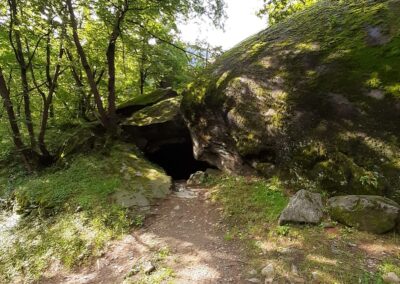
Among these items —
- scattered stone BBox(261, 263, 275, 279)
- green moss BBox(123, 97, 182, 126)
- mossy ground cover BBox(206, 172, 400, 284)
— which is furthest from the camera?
green moss BBox(123, 97, 182, 126)

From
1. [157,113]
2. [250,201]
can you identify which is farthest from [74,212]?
[157,113]

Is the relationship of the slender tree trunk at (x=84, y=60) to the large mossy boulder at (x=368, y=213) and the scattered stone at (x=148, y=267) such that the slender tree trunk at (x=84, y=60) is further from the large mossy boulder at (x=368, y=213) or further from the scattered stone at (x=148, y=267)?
the large mossy boulder at (x=368, y=213)

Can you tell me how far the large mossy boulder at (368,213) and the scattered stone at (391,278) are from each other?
3.13 ft

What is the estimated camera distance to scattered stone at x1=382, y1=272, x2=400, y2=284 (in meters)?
3.38

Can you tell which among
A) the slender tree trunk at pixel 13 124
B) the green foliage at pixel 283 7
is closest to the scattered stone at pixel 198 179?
the slender tree trunk at pixel 13 124

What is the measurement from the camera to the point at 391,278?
341 centimetres

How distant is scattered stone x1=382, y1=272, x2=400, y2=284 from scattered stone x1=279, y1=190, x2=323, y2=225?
1.40 meters

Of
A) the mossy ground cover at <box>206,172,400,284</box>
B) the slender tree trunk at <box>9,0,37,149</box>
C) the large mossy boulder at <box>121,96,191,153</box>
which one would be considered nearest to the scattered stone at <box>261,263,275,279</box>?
the mossy ground cover at <box>206,172,400,284</box>

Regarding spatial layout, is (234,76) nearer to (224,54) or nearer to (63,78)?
(224,54)

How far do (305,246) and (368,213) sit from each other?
1099 millimetres

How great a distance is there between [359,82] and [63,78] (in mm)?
11531

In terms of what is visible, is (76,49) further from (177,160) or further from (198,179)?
(198,179)

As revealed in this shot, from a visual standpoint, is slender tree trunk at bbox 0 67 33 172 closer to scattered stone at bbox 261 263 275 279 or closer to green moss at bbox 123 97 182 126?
green moss at bbox 123 97 182 126

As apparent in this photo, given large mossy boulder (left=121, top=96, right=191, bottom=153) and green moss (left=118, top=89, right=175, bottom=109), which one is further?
green moss (left=118, top=89, right=175, bottom=109)
